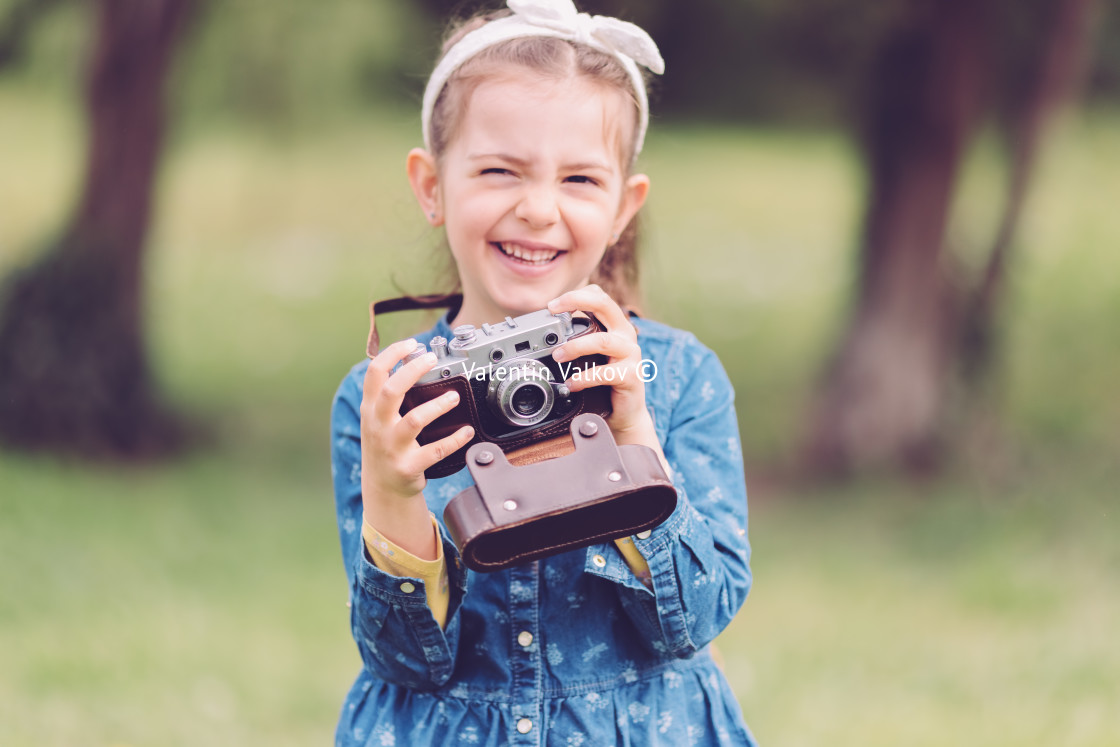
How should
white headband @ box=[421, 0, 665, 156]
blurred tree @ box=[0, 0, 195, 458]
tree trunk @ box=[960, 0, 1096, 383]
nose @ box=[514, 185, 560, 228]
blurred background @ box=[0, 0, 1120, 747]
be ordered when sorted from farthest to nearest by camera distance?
blurred tree @ box=[0, 0, 195, 458]
tree trunk @ box=[960, 0, 1096, 383]
blurred background @ box=[0, 0, 1120, 747]
white headband @ box=[421, 0, 665, 156]
nose @ box=[514, 185, 560, 228]

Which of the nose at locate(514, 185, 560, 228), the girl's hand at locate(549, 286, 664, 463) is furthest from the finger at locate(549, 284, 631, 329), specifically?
the nose at locate(514, 185, 560, 228)

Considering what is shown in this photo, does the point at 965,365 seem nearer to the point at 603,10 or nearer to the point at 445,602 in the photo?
the point at 603,10

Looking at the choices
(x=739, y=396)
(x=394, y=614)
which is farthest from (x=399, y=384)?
(x=739, y=396)

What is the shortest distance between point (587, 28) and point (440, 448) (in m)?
0.85

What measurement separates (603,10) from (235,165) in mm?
7418

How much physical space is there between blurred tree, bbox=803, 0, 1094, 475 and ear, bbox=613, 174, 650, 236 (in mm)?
3931

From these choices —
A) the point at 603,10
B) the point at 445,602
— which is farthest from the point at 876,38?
the point at 445,602

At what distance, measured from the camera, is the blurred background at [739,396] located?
3.84 meters

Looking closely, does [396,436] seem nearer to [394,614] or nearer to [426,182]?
[394,614]

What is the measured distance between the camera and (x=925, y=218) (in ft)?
19.4

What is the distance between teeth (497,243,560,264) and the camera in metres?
2.03

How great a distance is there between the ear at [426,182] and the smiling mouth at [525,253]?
24 centimetres

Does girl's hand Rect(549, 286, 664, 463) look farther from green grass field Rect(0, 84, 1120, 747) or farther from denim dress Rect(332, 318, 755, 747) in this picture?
green grass field Rect(0, 84, 1120, 747)

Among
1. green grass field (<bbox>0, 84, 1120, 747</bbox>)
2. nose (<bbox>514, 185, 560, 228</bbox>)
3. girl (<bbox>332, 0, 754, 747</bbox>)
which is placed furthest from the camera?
green grass field (<bbox>0, 84, 1120, 747</bbox>)
